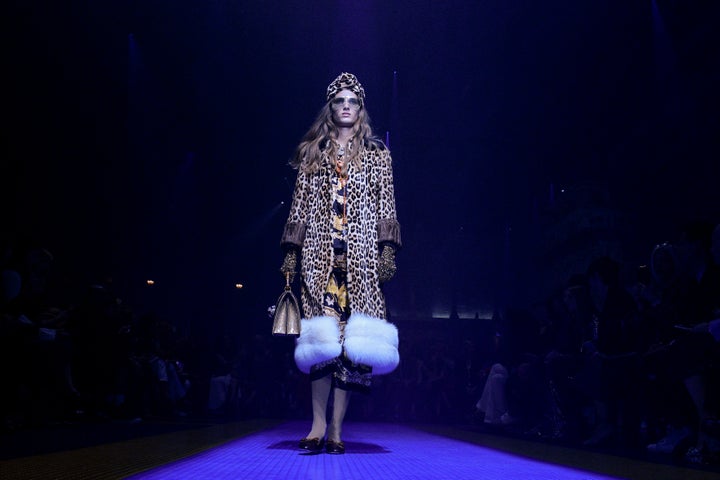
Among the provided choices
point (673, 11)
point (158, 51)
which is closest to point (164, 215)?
point (158, 51)

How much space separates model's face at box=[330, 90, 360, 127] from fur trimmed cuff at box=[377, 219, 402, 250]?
2.17 ft

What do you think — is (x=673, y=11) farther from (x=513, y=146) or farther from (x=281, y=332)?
(x=281, y=332)

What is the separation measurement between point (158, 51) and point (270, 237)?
11.3 metres

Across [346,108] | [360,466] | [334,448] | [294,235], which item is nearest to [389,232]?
[294,235]

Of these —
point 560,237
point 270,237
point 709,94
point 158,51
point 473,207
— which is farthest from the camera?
point 270,237

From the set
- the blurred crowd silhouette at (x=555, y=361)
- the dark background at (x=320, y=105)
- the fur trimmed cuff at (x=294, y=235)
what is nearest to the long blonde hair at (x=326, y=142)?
the fur trimmed cuff at (x=294, y=235)

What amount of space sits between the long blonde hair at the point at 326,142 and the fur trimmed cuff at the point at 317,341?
3.02 ft

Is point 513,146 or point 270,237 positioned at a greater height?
point 513,146

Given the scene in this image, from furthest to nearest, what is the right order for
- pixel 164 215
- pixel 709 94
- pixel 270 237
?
pixel 270 237
pixel 164 215
pixel 709 94

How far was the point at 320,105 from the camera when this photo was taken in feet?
51.8

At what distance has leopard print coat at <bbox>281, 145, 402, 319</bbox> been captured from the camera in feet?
10.7

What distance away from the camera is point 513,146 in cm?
1752

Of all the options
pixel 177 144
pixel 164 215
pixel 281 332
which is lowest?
pixel 281 332

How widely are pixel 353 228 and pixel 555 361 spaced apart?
11.3 feet
